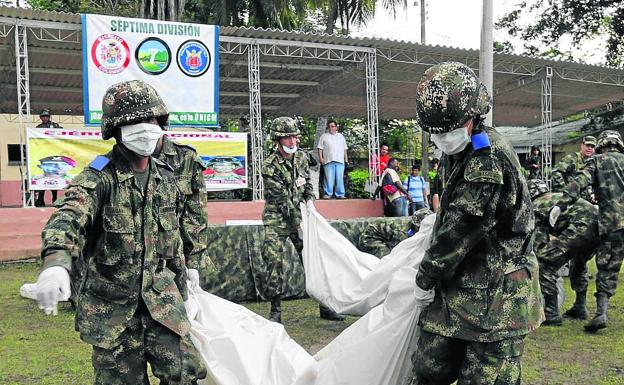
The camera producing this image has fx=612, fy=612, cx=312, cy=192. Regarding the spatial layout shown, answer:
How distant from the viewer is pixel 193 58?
11.5m

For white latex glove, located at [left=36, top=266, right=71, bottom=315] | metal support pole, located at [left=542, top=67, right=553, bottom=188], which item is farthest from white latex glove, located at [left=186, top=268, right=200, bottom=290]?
metal support pole, located at [left=542, top=67, right=553, bottom=188]

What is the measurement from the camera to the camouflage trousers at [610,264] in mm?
6043

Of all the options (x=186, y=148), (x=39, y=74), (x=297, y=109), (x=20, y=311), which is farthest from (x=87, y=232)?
(x=297, y=109)

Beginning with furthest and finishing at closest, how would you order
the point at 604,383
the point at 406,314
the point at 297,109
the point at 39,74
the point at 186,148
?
1. the point at 297,109
2. the point at 39,74
3. the point at 604,383
4. the point at 186,148
5. the point at 406,314

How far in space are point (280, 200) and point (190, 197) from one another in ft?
8.10

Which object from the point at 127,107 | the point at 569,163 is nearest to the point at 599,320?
the point at 569,163

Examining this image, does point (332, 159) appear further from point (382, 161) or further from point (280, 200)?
point (280, 200)

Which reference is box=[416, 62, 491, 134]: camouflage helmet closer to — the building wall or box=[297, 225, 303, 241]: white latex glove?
box=[297, 225, 303, 241]: white latex glove

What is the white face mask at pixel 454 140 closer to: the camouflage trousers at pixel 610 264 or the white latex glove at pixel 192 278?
the white latex glove at pixel 192 278

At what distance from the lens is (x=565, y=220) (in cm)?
625

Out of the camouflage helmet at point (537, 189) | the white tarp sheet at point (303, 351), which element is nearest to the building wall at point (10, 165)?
the camouflage helmet at point (537, 189)

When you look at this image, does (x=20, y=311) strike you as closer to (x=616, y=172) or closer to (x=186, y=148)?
(x=186, y=148)

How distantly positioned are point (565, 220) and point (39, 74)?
44.8 feet

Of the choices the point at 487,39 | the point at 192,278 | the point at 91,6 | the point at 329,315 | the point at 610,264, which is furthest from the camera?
the point at 91,6
